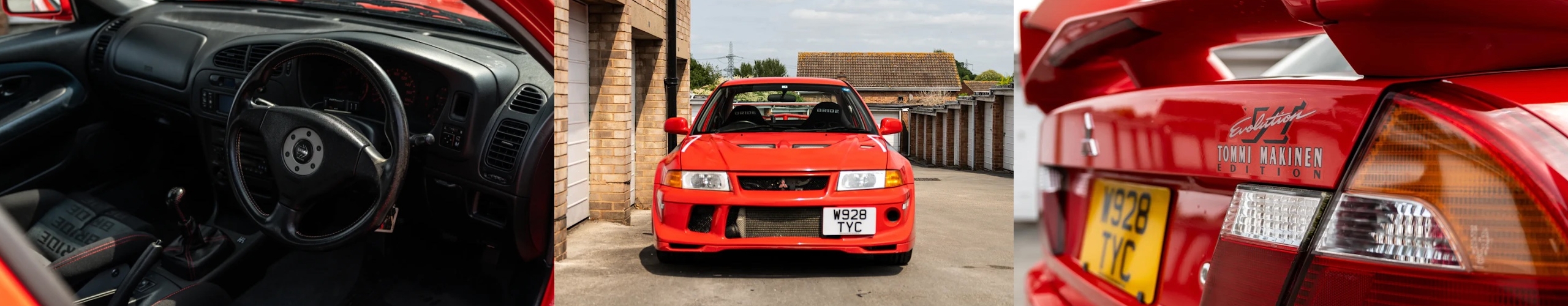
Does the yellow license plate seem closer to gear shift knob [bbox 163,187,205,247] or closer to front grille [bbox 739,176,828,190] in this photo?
gear shift knob [bbox 163,187,205,247]

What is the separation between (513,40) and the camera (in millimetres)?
1229

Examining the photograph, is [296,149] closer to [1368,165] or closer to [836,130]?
[1368,165]

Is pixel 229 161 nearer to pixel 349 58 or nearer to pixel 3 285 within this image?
pixel 349 58

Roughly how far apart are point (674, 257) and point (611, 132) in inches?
53.1

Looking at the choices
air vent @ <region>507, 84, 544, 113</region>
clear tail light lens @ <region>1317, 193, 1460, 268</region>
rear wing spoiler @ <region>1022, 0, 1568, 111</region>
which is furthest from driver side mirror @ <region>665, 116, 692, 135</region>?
clear tail light lens @ <region>1317, 193, 1460, 268</region>

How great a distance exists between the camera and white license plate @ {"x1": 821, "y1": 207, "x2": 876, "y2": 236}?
3990 millimetres

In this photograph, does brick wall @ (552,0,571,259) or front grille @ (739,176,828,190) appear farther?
front grille @ (739,176,828,190)

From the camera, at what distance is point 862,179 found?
159 inches

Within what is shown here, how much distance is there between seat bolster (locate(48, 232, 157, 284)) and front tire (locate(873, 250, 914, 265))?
11.5 feet

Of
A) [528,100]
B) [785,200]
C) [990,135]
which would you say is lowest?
[990,135]

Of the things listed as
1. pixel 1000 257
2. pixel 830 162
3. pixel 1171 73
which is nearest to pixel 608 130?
pixel 830 162

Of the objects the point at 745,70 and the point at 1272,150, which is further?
the point at 745,70

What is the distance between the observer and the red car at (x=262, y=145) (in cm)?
93

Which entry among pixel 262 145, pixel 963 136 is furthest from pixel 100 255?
pixel 963 136
